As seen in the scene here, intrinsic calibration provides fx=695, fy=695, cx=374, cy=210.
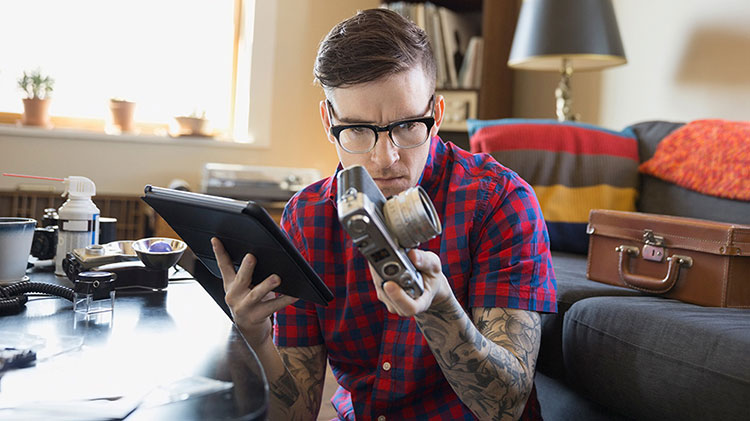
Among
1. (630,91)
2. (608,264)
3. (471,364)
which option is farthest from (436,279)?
(630,91)

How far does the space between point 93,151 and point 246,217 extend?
8.54 feet

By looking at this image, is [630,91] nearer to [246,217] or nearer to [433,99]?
[433,99]

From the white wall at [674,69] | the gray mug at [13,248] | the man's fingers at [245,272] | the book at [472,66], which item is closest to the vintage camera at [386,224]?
the man's fingers at [245,272]

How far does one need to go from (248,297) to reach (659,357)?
674 millimetres

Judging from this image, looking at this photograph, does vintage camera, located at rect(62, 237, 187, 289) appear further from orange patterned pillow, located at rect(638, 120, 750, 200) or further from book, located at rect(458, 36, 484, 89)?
book, located at rect(458, 36, 484, 89)

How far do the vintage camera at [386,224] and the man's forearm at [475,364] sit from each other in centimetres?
12

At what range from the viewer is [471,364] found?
0.81 metres

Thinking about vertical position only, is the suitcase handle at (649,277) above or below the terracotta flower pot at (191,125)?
below

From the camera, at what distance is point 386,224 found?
0.65m

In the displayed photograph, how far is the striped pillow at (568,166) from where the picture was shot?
1.99 m

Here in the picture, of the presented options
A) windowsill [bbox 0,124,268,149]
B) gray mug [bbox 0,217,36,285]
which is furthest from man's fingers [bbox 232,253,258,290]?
windowsill [bbox 0,124,268,149]

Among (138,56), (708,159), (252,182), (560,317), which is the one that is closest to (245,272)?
(560,317)

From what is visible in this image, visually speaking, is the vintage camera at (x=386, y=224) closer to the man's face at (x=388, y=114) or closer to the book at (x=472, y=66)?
the man's face at (x=388, y=114)

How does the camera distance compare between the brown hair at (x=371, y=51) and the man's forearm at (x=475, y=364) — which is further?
the brown hair at (x=371, y=51)
